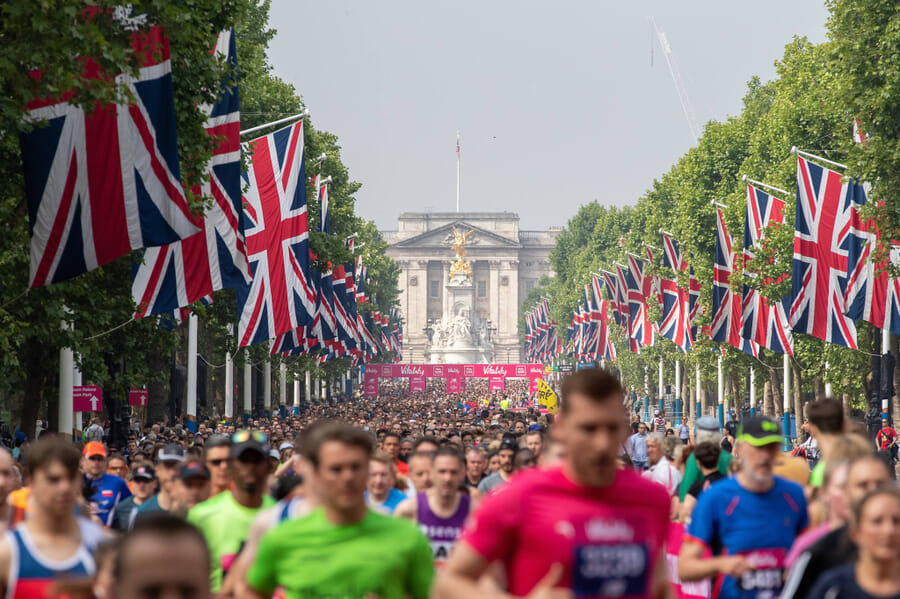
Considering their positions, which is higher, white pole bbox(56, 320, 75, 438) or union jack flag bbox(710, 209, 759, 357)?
union jack flag bbox(710, 209, 759, 357)

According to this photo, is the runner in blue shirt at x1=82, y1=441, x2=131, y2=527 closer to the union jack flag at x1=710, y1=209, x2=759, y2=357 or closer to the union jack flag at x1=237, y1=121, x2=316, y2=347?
the union jack flag at x1=237, y1=121, x2=316, y2=347

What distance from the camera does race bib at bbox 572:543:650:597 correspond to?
174 inches

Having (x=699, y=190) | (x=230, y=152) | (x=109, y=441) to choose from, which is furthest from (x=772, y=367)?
(x=230, y=152)

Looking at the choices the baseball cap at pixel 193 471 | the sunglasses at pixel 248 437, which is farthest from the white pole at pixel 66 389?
the sunglasses at pixel 248 437

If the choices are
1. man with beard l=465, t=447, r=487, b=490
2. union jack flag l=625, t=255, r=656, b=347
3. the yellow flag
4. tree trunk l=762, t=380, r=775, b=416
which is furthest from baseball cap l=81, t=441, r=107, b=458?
tree trunk l=762, t=380, r=775, b=416

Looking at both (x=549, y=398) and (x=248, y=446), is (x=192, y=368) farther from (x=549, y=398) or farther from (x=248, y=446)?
(x=248, y=446)

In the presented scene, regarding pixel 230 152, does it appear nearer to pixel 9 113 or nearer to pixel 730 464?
pixel 9 113

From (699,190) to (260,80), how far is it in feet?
58.0


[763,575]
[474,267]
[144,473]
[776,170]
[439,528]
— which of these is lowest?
[763,575]

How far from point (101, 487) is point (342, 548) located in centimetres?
765

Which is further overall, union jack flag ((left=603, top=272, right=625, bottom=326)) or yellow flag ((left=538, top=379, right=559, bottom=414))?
union jack flag ((left=603, top=272, right=625, bottom=326))

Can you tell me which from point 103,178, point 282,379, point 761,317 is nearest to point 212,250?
point 103,178

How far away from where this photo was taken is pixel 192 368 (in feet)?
123

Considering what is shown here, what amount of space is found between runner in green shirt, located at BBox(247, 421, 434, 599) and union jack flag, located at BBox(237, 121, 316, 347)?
2247 cm
